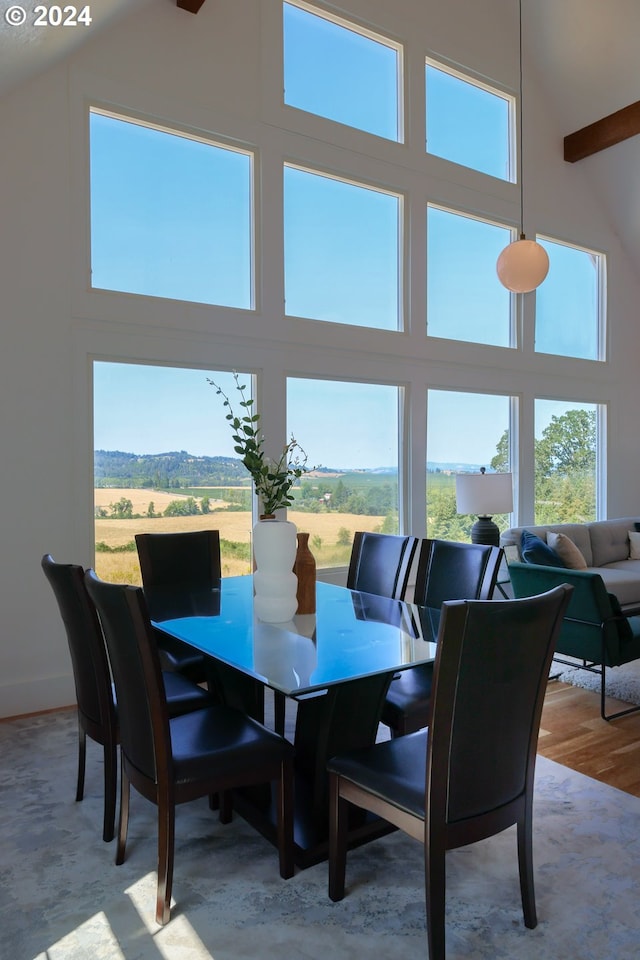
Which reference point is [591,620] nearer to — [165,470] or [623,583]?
[623,583]

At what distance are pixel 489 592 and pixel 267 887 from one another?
4.49 feet

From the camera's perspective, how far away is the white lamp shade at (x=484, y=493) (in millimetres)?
4758

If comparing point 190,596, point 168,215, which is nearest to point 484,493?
point 190,596

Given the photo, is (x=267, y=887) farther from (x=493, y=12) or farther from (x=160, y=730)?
(x=493, y=12)

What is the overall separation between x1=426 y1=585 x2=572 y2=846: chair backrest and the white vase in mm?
1006

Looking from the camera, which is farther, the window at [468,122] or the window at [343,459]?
the window at [468,122]

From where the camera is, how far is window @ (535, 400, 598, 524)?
6.48 metres

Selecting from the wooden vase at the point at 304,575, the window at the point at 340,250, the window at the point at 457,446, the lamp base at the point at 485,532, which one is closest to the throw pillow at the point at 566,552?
the lamp base at the point at 485,532

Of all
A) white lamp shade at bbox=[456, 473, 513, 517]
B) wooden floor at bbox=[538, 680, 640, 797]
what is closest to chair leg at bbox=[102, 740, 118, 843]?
wooden floor at bbox=[538, 680, 640, 797]

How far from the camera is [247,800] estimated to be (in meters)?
2.44

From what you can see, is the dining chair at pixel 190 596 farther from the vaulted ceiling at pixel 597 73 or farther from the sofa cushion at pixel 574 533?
the vaulted ceiling at pixel 597 73

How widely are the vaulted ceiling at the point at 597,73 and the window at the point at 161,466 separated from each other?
172 inches

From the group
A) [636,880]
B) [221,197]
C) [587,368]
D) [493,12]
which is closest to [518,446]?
[587,368]

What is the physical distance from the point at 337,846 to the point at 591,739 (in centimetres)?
182
